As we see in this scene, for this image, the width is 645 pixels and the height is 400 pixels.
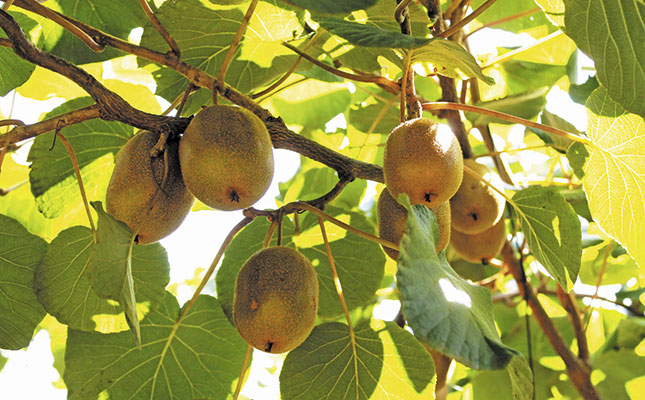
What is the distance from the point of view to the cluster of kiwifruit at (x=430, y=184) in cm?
100

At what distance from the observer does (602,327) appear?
1.96m

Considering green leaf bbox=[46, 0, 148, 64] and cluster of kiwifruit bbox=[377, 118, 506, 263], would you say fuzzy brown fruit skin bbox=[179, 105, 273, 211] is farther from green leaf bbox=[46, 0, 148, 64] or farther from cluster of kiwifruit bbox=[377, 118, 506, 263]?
green leaf bbox=[46, 0, 148, 64]

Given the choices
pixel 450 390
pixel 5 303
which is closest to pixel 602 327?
pixel 450 390

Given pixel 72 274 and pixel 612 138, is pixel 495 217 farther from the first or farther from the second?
pixel 72 274

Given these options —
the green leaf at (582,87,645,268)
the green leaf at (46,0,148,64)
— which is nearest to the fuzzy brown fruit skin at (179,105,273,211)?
the green leaf at (46,0,148,64)

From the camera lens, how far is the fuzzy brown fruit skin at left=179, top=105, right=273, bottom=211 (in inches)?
36.4

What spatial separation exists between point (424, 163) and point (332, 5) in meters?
0.31

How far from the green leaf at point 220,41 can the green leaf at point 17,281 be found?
14.9 inches

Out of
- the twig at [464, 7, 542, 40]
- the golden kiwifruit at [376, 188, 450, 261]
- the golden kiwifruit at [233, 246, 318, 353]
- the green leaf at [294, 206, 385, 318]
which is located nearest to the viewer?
the golden kiwifruit at [233, 246, 318, 353]

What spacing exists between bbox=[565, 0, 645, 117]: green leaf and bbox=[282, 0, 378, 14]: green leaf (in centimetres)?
39

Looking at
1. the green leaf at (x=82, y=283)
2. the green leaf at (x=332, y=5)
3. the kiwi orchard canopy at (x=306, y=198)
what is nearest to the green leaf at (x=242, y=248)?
the kiwi orchard canopy at (x=306, y=198)

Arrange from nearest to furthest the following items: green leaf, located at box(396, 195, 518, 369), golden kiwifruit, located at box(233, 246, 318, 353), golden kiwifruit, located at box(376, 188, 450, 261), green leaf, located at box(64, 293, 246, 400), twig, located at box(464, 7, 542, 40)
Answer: green leaf, located at box(396, 195, 518, 369)
golden kiwifruit, located at box(233, 246, 318, 353)
golden kiwifruit, located at box(376, 188, 450, 261)
green leaf, located at box(64, 293, 246, 400)
twig, located at box(464, 7, 542, 40)

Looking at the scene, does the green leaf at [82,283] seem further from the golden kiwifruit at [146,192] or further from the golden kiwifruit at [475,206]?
the golden kiwifruit at [475,206]

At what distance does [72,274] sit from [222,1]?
526 millimetres
